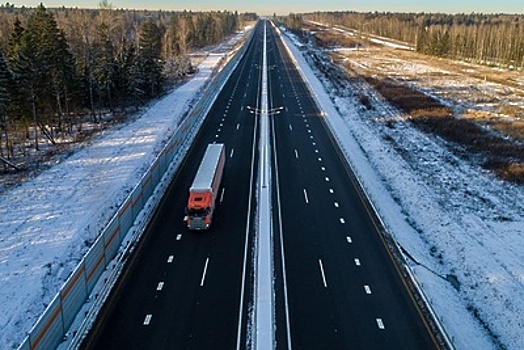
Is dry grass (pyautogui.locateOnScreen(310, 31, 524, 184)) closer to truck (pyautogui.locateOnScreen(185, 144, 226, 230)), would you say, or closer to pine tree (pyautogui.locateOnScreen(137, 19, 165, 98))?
truck (pyautogui.locateOnScreen(185, 144, 226, 230))

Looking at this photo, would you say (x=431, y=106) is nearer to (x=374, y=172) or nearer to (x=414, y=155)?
(x=414, y=155)

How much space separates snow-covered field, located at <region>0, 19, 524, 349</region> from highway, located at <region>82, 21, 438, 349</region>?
215cm

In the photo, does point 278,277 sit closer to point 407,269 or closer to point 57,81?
point 407,269

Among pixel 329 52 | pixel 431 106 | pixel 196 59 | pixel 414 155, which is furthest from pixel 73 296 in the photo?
pixel 329 52

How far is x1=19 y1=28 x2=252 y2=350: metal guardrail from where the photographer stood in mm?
16108

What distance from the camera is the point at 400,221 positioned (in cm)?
2769

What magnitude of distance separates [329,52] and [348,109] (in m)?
77.3

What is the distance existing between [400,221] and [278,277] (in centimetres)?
990

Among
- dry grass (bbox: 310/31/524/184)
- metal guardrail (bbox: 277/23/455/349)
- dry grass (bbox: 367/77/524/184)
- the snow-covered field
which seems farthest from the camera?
dry grass (bbox: 310/31/524/184)

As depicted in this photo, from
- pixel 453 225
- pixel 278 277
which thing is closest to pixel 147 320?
pixel 278 277

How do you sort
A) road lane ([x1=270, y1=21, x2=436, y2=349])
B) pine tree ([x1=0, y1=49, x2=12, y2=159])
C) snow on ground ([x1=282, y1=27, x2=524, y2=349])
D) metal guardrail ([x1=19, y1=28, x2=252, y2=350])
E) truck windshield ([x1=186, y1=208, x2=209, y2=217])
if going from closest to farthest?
metal guardrail ([x1=19, y1=28, x2=252, y2=350]), road lane ([x1=270, y1=21, x2=436, y2=349]), snow on ground ([x1=282, y1=27, x2=524, y2=349]), truck windshield ([x1=186, y1=208, x2=209, y2=217]), pine tree ([x1=0, y1=49, x2=12, y2=159])

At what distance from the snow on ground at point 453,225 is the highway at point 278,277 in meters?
1.67

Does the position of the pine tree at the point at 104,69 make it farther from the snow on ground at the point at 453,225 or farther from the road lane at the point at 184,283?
the snow on ground at the point at 453,225

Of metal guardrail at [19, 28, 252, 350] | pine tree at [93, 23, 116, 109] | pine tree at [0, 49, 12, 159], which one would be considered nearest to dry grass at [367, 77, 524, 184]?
metal guardrail at [19, 28, 252, 350]
